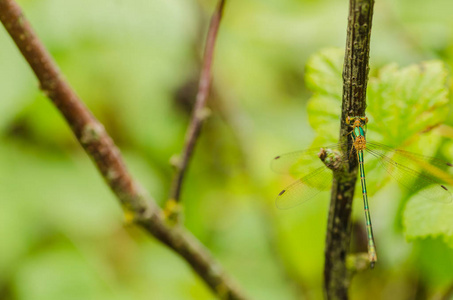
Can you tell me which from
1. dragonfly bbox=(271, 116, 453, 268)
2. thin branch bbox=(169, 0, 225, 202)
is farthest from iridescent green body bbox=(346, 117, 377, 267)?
thin branch bbox=(169, 0, 225, 202)

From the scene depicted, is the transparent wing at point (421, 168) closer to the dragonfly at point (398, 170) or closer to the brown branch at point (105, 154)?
the dragonfly at point (398, 170)

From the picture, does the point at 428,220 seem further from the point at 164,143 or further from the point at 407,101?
the point at 164,143

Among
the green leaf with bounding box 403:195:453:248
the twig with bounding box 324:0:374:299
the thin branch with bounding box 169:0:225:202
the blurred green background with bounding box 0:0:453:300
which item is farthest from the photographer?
the blurred green background with bounding box 0:0:453:300

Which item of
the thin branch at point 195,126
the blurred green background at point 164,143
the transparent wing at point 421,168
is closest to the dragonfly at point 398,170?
the transparent wing at point 421,168

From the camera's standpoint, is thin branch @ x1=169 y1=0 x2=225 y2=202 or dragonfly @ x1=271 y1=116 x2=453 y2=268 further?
thin branch @ x1=169 y1=0 x2=225 y2=202

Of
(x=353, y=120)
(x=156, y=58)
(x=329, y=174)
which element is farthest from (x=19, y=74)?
(x=353, y=120)

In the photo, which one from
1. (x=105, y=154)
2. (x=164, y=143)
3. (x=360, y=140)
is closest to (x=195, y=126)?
(x=105, y=154)

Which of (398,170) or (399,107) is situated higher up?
(399,107)

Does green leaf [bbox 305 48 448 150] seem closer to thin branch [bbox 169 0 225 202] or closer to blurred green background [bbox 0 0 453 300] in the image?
thin branch [bbox 169 0 225 202]
